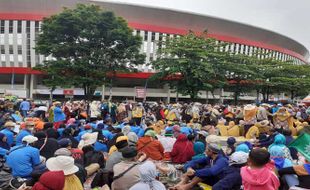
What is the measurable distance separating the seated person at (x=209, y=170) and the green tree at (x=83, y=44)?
21.3m

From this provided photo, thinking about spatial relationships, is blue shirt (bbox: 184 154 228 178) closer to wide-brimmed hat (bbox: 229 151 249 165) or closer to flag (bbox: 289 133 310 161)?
wide-brimmed hat (bbox: 229 151 249 165)

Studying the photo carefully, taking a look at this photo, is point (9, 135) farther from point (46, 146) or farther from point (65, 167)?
point (65, 167)

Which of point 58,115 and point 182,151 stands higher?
point 58,115

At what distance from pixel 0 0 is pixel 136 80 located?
21569mm

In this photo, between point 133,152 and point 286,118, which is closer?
point 133,152

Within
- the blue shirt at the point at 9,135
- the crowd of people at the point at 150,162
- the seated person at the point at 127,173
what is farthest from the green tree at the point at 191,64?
the seated person at the point at 127,173

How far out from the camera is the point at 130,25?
48.4 meters

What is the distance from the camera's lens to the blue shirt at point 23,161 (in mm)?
6087

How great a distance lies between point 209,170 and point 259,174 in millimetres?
1660

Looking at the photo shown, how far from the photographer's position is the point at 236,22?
55344mm

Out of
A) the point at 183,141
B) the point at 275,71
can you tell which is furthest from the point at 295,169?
the point at 275,71

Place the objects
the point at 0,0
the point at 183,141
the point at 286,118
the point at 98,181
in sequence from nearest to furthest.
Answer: the point at 98,181 → the point at 183,141 → the point at 286,118 → the point at 0,0

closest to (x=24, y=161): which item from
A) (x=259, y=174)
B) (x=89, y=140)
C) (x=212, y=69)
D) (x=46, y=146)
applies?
(x=46, y=146)

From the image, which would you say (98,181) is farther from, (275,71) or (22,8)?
(22,8)
